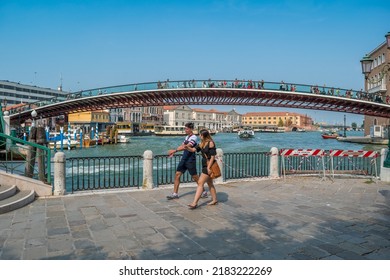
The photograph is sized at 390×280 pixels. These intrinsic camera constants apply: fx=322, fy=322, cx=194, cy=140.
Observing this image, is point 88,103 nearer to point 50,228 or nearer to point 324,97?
point 324,97

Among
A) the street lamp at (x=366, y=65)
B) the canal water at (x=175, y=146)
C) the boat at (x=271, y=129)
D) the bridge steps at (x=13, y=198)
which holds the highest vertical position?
the street lamp at (x=366, y=65)

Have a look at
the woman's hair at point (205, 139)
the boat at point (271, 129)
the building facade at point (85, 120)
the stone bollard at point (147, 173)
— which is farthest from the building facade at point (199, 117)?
the woman's hair at point (205, 139)

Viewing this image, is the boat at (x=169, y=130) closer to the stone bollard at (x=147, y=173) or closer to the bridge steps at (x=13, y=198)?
the stone bollard at (x=147, y=173)

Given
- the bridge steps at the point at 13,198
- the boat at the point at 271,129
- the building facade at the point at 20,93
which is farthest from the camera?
the boat at the point at 271,129

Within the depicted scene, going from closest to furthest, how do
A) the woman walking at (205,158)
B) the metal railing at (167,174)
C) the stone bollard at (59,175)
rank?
the woman walking at (205,158) < the stone bollard at (59,175) < the metal railing at (167,174)

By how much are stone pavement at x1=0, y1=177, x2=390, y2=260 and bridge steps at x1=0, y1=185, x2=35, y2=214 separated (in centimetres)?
17

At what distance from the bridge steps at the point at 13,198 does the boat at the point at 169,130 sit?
7461cm

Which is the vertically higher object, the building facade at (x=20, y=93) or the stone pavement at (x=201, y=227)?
the building facade at (x=20, y=93)

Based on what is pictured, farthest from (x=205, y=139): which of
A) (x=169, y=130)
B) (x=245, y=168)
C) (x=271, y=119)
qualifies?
(x=271, y=119)

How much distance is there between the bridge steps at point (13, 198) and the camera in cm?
559

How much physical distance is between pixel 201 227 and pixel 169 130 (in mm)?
84380

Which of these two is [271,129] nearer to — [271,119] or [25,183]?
[271,119]

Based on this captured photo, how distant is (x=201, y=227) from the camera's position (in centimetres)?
476

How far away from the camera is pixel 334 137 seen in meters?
67.8
